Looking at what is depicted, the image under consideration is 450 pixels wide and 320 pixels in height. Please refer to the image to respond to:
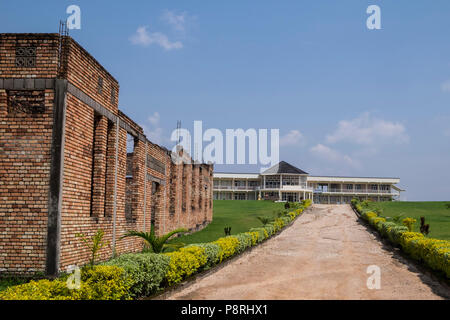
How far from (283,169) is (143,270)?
70160 mm

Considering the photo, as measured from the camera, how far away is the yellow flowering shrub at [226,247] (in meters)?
14.4

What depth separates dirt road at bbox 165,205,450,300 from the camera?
32.1 ft

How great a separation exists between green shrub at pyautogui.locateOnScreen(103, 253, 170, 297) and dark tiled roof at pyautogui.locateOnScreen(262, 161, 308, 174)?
68.5 meters

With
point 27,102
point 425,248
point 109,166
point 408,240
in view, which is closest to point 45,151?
point 27,102

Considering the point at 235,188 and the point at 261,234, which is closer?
the point at 261,234

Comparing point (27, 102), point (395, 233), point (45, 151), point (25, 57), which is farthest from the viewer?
point (395, 233)

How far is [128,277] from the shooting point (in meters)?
8.08

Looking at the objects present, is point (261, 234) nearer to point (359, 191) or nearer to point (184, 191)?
point (184, 191)

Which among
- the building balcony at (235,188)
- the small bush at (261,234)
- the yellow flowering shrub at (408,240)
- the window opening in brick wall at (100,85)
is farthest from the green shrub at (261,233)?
the building balcony at (235,188)

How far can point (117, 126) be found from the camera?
1433 centimetres

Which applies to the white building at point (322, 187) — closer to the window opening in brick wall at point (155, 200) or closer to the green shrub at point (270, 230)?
the green shrub at point (270, 230)

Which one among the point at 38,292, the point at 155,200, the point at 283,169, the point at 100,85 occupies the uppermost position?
the point at 283,169

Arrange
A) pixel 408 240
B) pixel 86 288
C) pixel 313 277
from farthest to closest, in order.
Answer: pixel 408 240
pixel 313 277
pixel 86 288

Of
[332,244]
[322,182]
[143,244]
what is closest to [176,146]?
[143,244]
